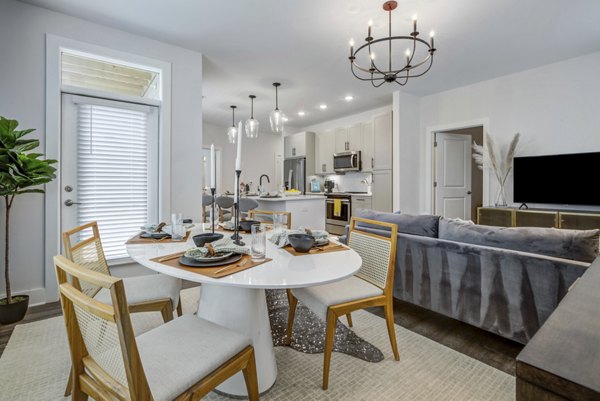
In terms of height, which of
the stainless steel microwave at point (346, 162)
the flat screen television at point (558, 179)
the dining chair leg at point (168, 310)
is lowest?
the dining chair leg at point (168, 310)

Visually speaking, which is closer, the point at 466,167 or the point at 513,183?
the point at 513,183

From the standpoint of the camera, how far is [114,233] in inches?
117

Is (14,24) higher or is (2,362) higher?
(14,24)

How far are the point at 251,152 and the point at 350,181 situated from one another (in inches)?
105

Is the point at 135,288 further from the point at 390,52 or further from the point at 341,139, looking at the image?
the point at 341,139

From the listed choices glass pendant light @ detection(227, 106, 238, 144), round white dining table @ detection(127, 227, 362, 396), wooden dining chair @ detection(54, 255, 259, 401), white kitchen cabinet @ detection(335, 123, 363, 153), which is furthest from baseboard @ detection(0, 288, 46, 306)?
white kitchen cabinet @ detection(335, 123, 363, 153)

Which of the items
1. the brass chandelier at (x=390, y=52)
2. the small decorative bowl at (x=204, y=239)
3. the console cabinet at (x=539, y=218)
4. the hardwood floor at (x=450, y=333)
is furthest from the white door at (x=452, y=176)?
the small decorative bowl at (x=204, y=239)

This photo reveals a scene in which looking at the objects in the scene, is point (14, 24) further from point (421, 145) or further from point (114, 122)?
point (421, 145)

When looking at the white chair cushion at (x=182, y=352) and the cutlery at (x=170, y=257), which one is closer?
the white chair cushion at (x=182, y=352)

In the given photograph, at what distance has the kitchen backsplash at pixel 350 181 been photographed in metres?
6.31

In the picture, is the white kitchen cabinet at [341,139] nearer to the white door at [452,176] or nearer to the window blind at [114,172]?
the white door at [452,176]

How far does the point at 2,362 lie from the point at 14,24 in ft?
8.56

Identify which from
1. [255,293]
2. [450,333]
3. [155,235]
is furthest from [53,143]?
[450,333]

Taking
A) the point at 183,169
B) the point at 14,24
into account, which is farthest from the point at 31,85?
the point at 183,169
